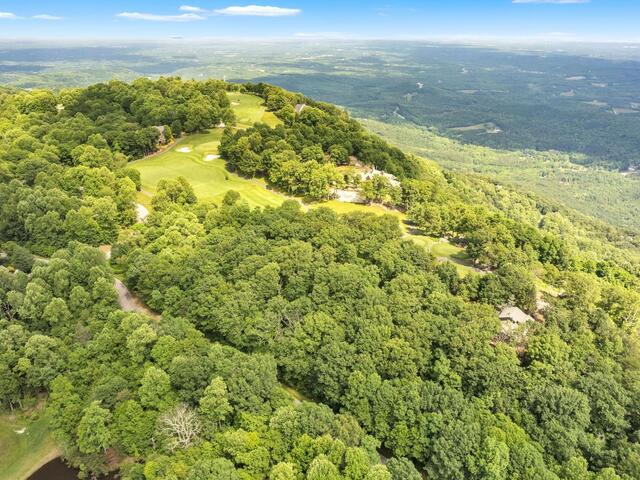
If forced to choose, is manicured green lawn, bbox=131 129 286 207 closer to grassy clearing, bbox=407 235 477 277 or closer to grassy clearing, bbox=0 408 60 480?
grassy clearing, bbox=407 235 477 277

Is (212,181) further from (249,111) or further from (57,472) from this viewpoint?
(57,472)

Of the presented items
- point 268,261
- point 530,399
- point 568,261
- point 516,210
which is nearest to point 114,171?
point 268,261

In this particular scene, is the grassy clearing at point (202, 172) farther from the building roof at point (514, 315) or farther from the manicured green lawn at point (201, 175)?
the building roof at point (514, 315)

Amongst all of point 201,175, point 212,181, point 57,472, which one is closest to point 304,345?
point 57,472

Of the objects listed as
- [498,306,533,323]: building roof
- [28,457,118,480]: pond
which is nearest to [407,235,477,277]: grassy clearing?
[498,306,533,323]: building roof

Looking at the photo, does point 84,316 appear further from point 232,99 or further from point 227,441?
point 232,99

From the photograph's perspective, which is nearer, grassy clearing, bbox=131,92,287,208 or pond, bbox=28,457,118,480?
pond, bbox=28,457,118,480
